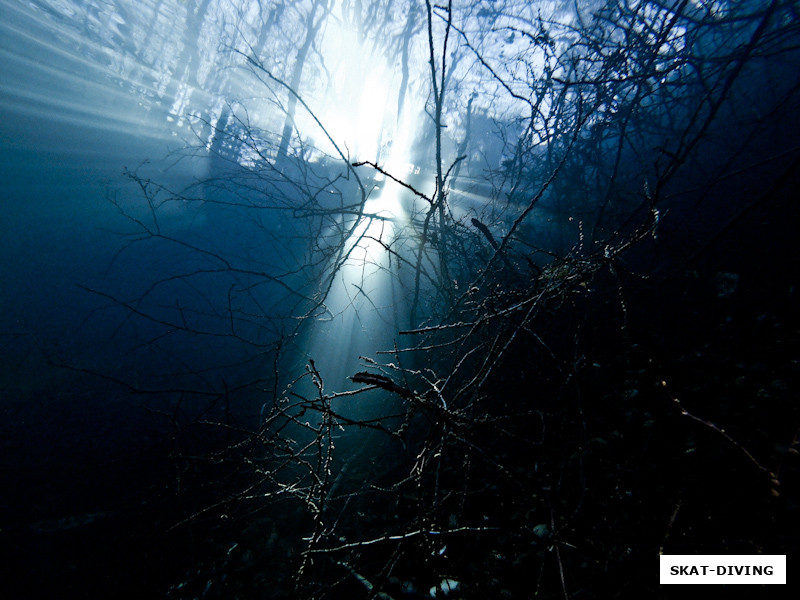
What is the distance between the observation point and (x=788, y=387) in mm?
1589

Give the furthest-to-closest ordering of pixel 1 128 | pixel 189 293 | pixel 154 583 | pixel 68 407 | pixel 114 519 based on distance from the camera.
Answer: pixel 1 128
pixel 189 293
pixel 68 407
pixel 114 519
pixel 154 583

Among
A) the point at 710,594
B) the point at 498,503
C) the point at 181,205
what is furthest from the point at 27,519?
the point at 181,205

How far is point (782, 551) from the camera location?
1.03 m

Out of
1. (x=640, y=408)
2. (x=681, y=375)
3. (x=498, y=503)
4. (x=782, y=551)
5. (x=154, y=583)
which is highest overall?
(x=681, y=375)

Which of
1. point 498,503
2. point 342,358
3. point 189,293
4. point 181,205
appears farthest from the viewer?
point 181,205

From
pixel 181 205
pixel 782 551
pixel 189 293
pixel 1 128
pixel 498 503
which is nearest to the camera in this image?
pixel 782 551

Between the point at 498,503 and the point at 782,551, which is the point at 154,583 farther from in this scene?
the point at 782,551

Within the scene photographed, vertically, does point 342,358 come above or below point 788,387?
below

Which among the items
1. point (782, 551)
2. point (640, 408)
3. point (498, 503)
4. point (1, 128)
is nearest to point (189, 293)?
point (498, 503)

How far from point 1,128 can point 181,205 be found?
8241mm

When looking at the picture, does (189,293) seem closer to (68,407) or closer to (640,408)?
(68,407)

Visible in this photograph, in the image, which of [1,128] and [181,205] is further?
[1,128]

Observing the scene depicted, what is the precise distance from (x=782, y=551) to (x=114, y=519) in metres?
4.25

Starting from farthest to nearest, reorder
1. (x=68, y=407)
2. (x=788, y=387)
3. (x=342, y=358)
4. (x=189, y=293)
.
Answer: (x=189, y=293)
(x=342, y=358)
(x=68, y=407)
(x=788, y=387)
